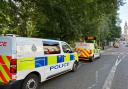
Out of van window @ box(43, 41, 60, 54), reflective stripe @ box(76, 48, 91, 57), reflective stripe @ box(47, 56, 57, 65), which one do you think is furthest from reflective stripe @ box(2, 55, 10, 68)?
reflective stripe @ box(76, 48, 91, 57)

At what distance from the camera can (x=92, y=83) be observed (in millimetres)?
9359

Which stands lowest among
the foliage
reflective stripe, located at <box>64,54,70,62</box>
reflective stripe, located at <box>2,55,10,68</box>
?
reflective stripe, located at <box>64,54,70,62</box>

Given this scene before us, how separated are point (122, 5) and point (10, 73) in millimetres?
13383

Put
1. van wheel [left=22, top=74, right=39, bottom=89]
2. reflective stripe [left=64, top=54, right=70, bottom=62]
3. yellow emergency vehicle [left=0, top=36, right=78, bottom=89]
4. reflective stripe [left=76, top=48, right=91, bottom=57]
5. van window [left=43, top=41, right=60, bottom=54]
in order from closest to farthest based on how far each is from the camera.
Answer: yellow emergency vehicle [left=0, top=36, right=78, bottom=89] → van wheel [left=22, top=74, right=39, bottom=89] → van window [left=43, top=41, right=60, bottom=54] → reflective stripe [left=64, top=54, right=70, bottom=62] → reflective stripe [left=76, top=48, right=91, bottom=57]

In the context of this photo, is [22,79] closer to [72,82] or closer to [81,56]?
[72,82]

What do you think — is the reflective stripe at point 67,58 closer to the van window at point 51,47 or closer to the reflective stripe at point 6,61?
the van window at point 51,47

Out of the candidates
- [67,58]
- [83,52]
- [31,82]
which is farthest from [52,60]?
[83,52]

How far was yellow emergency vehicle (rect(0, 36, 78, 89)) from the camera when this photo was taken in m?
7.05

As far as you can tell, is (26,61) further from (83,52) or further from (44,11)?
(83,52)

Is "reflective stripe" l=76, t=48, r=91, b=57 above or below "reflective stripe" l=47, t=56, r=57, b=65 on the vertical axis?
below

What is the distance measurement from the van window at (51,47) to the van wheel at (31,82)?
4.11 ft

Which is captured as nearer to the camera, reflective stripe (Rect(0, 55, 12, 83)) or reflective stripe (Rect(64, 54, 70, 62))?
reflective stripe (Rect(0, 55, 12, 83))

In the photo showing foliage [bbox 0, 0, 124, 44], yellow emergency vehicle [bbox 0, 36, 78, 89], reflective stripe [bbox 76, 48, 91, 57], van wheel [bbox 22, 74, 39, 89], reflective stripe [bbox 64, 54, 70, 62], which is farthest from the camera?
reflective stripe [bbox 76, 48, 91, 57]

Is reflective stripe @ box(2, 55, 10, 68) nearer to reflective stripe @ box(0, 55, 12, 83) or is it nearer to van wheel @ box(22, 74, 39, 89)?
reflective stripe @ box(0, 55, 12, 83)
